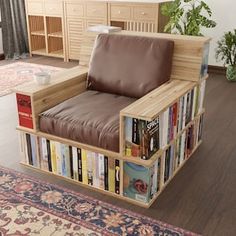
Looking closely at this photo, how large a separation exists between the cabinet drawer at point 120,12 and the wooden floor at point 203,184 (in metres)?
1.94

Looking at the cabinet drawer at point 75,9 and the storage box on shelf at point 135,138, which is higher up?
the cabinet drawer at point 75,9

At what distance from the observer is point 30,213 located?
73.5 inches

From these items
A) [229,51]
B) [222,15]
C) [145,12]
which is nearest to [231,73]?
[229,51]

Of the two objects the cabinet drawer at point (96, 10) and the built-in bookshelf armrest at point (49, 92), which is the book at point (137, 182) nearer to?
the built-in bookshelf armrest at point (49, 92)

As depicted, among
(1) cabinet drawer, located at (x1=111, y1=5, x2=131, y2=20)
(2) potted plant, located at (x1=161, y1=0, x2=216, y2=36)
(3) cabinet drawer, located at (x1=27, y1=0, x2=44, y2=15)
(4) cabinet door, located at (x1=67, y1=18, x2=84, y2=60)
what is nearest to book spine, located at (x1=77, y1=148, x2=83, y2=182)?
(2) potted plant, located at (x1=161, y1=0, x2=216, y2=36)

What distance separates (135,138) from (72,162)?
1.66 ft

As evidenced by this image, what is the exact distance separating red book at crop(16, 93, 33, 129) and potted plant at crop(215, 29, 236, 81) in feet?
9.22

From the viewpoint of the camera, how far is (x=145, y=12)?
4.38 meters

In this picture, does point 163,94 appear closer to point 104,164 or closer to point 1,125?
A: point 104,164

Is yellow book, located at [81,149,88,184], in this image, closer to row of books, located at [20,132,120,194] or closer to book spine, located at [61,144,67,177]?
row of books, located at [20,132,120,194]

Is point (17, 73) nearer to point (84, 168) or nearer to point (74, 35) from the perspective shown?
point (74, 35)

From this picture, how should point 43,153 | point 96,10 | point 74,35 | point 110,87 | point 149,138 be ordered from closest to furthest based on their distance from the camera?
point 149,138 → point 43,153 → point 110,87 → point 96,10 → point 74,35

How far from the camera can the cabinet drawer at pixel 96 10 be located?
15.2 feet

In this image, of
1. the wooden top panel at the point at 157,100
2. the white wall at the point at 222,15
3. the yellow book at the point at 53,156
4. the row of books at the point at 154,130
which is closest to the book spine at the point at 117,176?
the row of books at the point at 154,130
